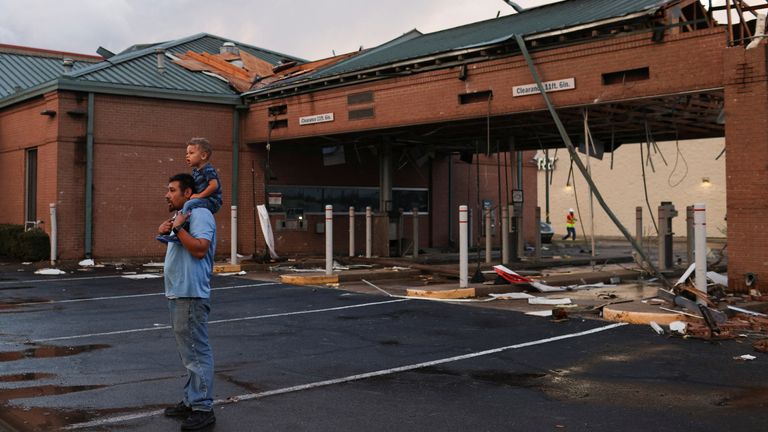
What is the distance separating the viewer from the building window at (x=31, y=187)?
72.2 ft

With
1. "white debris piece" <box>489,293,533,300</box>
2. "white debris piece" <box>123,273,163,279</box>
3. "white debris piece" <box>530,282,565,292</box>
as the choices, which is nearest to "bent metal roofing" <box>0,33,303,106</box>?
"white debris piece" <box>123,273,163,279</box>

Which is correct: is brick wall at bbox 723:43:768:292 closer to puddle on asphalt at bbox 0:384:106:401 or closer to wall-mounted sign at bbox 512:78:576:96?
wall-mounted sign at bbox 512:78:576:96

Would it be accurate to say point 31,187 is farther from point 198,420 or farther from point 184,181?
point 198,420

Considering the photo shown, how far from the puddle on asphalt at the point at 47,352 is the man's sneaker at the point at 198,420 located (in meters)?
3.30

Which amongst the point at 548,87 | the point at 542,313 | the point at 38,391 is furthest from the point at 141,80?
the point at 38,391

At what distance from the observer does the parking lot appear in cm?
532

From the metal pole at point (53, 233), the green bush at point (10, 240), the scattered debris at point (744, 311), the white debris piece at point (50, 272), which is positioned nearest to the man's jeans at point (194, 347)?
the scattered debris at point (744, 311)

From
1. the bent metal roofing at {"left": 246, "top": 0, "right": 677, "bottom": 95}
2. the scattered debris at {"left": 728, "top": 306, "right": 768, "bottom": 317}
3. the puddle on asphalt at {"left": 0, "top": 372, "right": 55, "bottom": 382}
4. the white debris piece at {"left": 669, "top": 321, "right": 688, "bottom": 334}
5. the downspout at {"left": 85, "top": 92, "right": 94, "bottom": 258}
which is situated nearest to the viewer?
the puddle on asphalt at {"left": 0, "top": 372, "right": 55, "bottom": 382}

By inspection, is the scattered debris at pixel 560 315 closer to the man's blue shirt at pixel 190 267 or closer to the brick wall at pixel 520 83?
the brick wall at pixel 520 83

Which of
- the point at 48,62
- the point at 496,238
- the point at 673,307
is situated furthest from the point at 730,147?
the point at 48,62

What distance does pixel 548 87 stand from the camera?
15.0 meters

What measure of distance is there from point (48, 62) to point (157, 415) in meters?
28.6

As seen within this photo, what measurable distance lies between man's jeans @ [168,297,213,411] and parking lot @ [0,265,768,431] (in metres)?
0.23

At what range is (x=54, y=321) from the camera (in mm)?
10055
